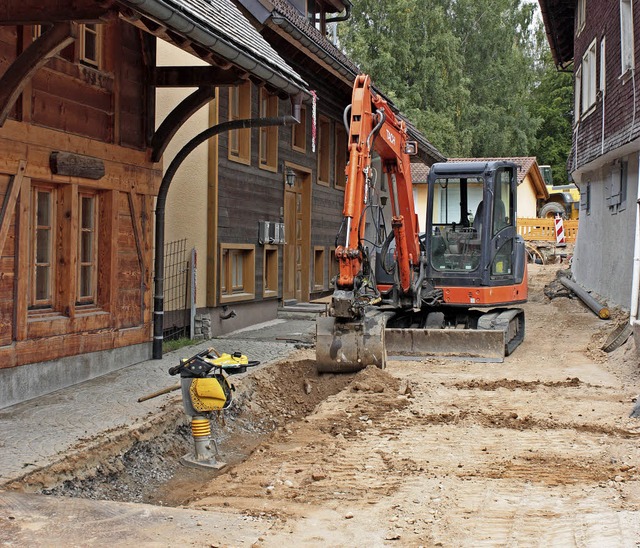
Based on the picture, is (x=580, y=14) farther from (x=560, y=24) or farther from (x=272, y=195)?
(x=272, y=195)

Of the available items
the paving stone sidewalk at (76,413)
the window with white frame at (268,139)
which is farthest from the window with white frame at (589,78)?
the paving stone sidewalk at (76,413)

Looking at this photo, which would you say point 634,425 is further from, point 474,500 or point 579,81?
point 579,81

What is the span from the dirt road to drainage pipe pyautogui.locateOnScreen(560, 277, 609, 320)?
536 centimetres

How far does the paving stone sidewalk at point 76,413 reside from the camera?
6.43 m

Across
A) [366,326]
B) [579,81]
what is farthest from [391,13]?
[366,326]

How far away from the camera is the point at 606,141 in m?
17.0

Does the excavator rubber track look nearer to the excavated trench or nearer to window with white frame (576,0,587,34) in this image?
the excavated trench

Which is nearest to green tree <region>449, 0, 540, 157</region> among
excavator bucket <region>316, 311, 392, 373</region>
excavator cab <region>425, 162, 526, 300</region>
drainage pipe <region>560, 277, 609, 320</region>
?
drainage pipe <region>560, 277, 609, 320</region>

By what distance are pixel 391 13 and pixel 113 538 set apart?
41.7 meters

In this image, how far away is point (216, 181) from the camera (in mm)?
13477

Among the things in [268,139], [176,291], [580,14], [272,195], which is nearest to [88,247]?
[176,291]

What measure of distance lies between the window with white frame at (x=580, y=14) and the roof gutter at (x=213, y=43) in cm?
1264

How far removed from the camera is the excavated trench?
6277 millimetres

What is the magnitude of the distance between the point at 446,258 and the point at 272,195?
385 centimetres
